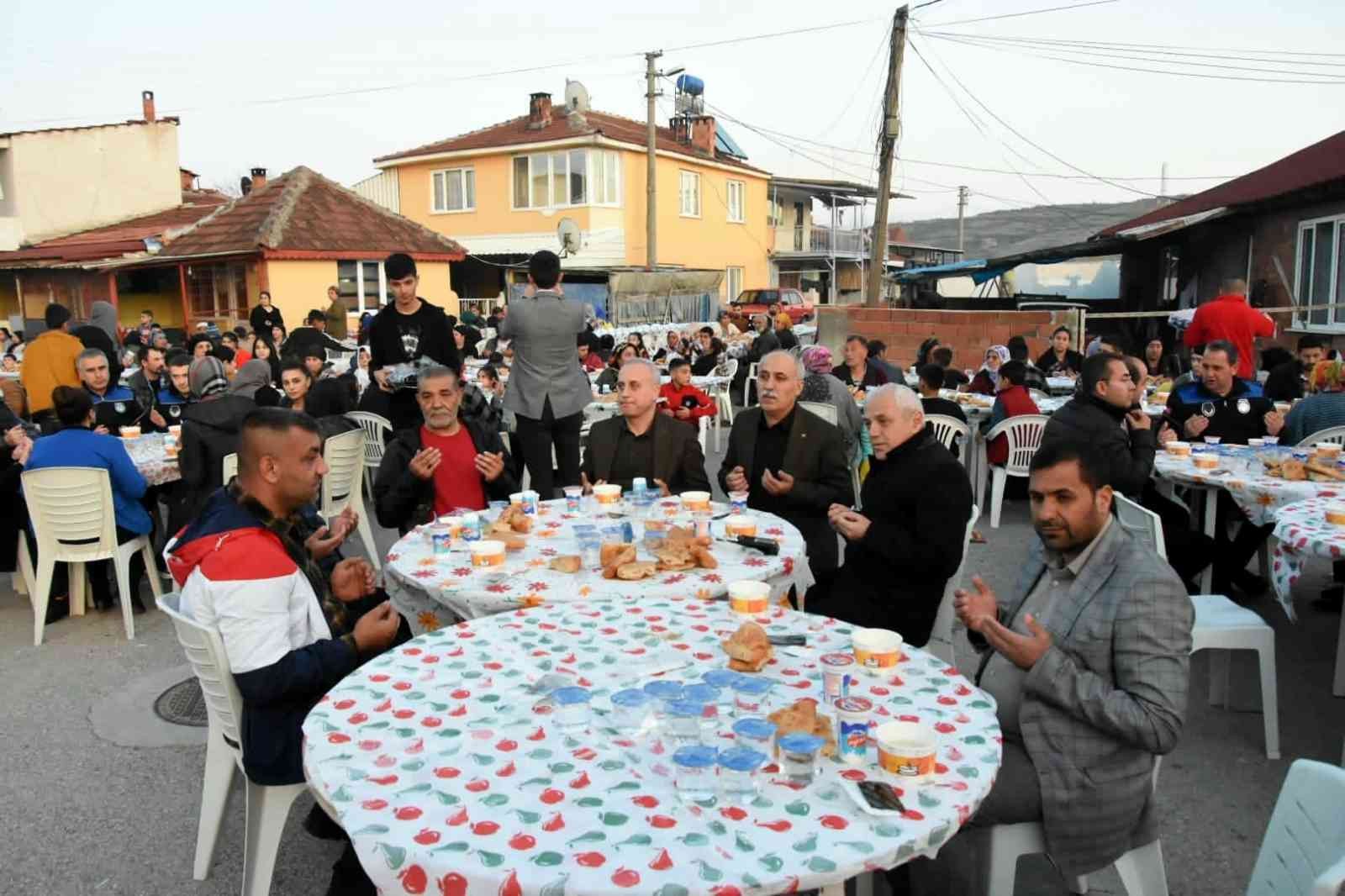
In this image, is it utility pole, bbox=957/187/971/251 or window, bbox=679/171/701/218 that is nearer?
window, bbox=679/171/701/218

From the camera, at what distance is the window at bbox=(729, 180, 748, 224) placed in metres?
36.0

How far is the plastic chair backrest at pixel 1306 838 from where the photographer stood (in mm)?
1766

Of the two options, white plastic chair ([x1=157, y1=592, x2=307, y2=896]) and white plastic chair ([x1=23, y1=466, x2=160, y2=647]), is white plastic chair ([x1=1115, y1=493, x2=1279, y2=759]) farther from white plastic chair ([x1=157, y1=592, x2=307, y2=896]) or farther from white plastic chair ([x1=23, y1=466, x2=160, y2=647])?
white plastic chair ([x1=23, y1=466, x2=160, y2=647])

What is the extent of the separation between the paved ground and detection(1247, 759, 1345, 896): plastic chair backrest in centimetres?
123

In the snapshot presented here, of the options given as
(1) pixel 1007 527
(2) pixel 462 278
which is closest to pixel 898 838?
(1) pixel 1007 527

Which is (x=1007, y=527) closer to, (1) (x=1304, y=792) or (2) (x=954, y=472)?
(2) (x=954, y=472)

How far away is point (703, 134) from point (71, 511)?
3239 centimetres

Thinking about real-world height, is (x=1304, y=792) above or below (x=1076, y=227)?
below

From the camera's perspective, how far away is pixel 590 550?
3.87m

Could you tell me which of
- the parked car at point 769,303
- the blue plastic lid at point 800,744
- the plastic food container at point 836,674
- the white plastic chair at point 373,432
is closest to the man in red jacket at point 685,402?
the white plastic chair at point 373,432

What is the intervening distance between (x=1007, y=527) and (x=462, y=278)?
82.2 feet

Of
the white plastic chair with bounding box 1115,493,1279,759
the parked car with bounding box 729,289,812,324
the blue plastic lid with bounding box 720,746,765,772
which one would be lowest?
the white plastic chair with bounding box 1115,493,1279,759

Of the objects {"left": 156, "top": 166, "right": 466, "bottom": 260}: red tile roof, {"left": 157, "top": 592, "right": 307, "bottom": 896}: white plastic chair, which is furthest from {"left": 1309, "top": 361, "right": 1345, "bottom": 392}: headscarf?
{"left": 156, "top": 166, "right": 466, "bottom": 260}: red tile roof

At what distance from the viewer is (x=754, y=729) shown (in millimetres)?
2100
